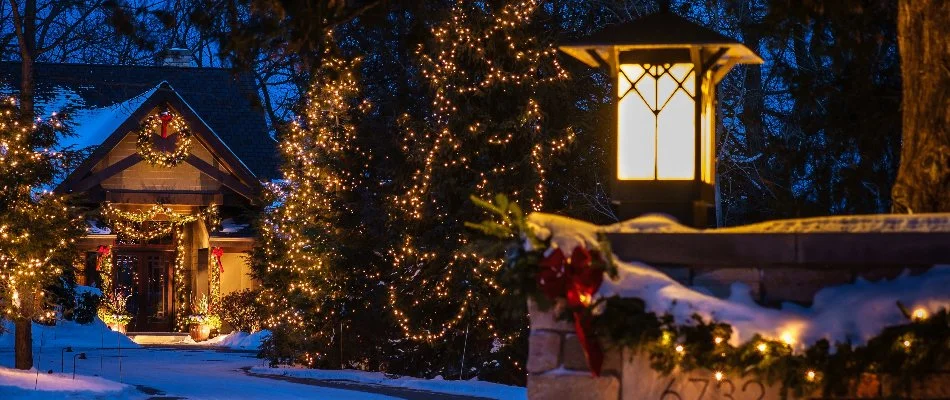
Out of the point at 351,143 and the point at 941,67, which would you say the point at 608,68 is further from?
the point at 351,143

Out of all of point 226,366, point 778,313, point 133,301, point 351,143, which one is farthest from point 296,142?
point 778,313

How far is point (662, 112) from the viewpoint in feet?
24.8

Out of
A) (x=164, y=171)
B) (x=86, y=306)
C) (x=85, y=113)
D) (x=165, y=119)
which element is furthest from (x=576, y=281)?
(x=85, y=113)

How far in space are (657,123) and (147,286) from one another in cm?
2822

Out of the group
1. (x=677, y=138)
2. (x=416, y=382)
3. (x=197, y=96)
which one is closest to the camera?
(x=677, y=138)

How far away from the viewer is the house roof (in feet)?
111

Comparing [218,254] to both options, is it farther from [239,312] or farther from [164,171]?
[164,171]

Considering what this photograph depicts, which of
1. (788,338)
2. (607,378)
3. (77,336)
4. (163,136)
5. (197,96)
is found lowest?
(77,336)

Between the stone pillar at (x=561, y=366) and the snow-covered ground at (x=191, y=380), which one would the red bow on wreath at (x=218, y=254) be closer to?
the snow-covered ground at (x=191, y=380)

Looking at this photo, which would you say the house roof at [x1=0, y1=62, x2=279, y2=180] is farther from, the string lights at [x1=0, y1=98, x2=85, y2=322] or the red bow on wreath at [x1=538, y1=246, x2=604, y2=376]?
the red bow on wreath at [x1=538, y1=246, x2=604, y2=376]

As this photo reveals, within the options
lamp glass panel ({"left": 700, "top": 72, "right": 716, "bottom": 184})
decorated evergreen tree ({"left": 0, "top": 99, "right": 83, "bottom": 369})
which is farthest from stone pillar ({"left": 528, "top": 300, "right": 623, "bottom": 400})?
decorated evergreen tree ({"left": 0, "top": 99, "right": 83, "bottom": 369})

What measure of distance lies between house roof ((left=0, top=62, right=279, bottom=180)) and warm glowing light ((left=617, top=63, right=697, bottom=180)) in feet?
89.1

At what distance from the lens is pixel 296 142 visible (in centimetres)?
2242

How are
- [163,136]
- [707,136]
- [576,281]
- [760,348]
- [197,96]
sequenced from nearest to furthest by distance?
[760,348] < [576,281] < [707,136] < [163,136] < [197,96]
